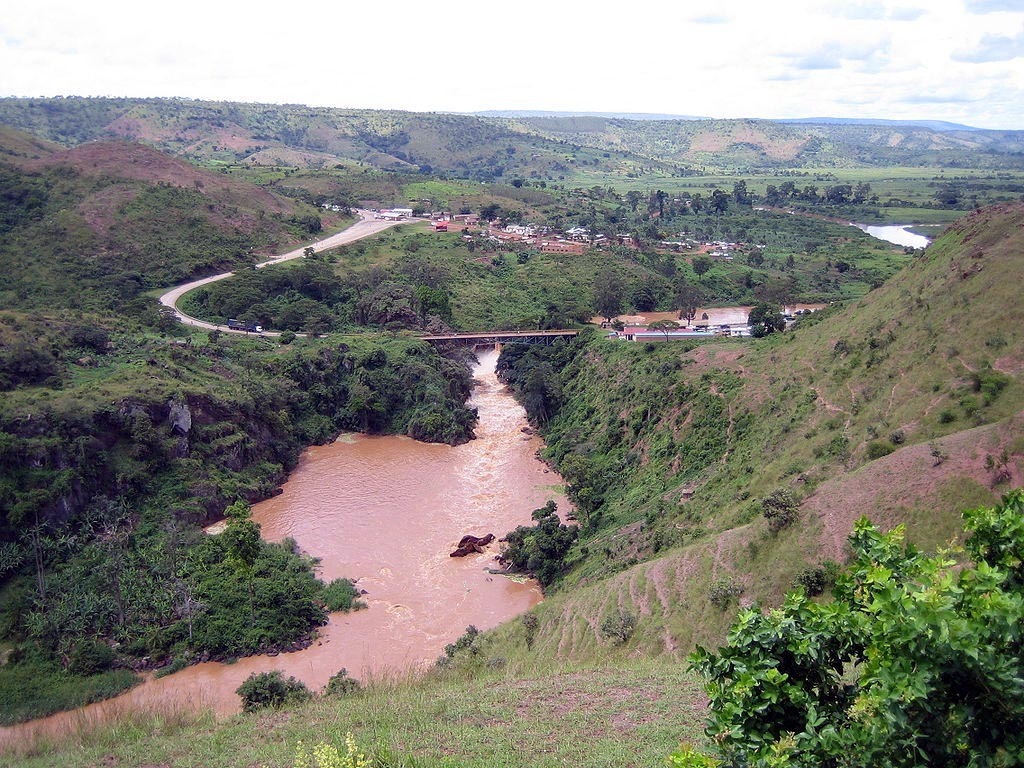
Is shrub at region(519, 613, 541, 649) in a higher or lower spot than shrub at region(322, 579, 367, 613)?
higher

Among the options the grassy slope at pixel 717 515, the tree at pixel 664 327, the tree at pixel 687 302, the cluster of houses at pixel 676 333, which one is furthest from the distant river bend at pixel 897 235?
the grassy slope at pixel 717 515

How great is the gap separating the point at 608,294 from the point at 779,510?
1735 inches

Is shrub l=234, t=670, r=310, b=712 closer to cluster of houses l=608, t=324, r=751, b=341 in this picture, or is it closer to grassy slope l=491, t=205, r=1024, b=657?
grassy slope l=491, t=205, r=1024, b=657

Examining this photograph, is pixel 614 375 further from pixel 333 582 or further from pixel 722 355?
pixel 333 582

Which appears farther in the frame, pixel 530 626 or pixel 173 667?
pixel 173 667

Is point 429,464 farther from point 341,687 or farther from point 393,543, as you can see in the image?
point 341,687

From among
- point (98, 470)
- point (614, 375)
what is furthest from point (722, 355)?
point (98, 470)

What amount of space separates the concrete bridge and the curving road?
1264 centimetres

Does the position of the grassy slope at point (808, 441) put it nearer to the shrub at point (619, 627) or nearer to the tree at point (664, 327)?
the shrub at point (619, 627)

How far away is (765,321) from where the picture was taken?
162 feet

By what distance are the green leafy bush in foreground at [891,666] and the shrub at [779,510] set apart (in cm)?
1386

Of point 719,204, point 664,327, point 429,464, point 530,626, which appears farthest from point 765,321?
point 719,204

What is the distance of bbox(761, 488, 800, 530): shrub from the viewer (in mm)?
20453

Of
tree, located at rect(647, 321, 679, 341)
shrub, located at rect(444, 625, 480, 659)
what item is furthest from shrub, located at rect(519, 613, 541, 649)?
tree, located at rect(647, 321, 679, 341)
